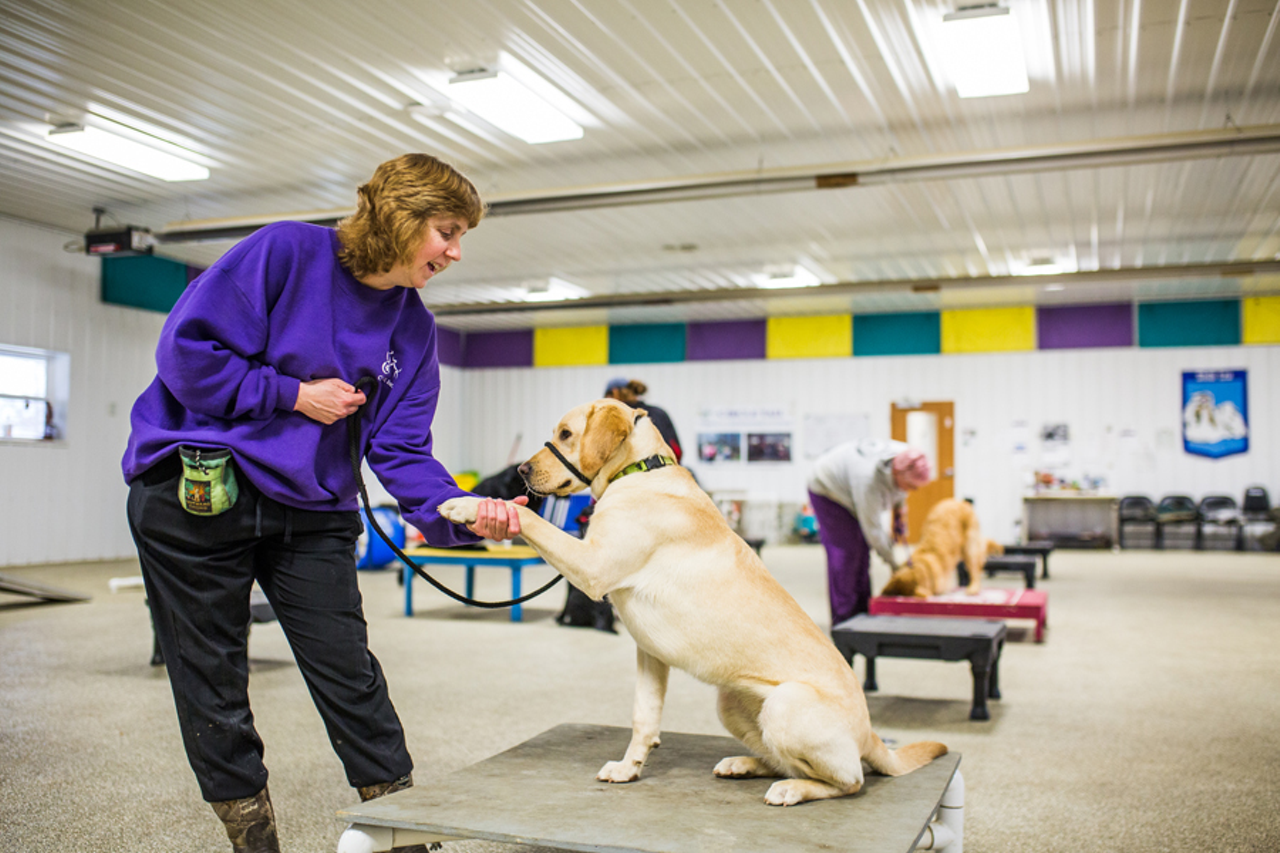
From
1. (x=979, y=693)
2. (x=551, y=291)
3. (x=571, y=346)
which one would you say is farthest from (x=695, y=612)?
(x=571, y=346)

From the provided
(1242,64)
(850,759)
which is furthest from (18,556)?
(1242,64)

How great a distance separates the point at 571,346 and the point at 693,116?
1009 centimetres

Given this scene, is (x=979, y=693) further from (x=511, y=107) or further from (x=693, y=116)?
(x=511, y=107)

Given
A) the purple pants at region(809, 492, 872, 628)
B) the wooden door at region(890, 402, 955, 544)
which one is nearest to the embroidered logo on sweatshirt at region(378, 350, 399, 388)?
the purple pants at region(809, 492, 872, 628)

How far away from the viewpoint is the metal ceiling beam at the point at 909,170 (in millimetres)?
6781

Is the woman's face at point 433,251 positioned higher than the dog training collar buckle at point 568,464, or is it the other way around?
the woman's face at point 433,251

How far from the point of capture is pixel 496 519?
6.32 ft

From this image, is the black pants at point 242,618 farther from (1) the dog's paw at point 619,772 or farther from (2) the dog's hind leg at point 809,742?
(2) the dog's hind leg at point 809,742

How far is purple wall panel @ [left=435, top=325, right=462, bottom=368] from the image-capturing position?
17.2m

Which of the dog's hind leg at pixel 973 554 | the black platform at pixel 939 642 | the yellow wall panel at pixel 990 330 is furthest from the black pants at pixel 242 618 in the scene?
the yellow wall panel at pixel 990 330

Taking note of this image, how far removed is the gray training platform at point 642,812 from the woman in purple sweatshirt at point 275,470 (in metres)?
0.22

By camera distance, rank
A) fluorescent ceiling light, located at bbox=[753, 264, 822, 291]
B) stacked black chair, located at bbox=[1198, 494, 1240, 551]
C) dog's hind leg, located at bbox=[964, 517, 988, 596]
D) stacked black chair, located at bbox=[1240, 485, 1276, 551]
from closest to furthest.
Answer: dog's hind leg, located at bbox=[964, 517, 988, 596] < fluorescent ceiling light, located at bbox=[753, 264, 822, 291] < stacked black chair, located at bbox=[1240, 485, 1276, 551] < stacked black chair, located at bbox=[1198, 494, 1240, 551]

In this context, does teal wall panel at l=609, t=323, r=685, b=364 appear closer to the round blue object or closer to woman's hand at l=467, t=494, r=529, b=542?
the round blue object

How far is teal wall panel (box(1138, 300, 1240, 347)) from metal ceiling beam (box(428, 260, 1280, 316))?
2388mm
